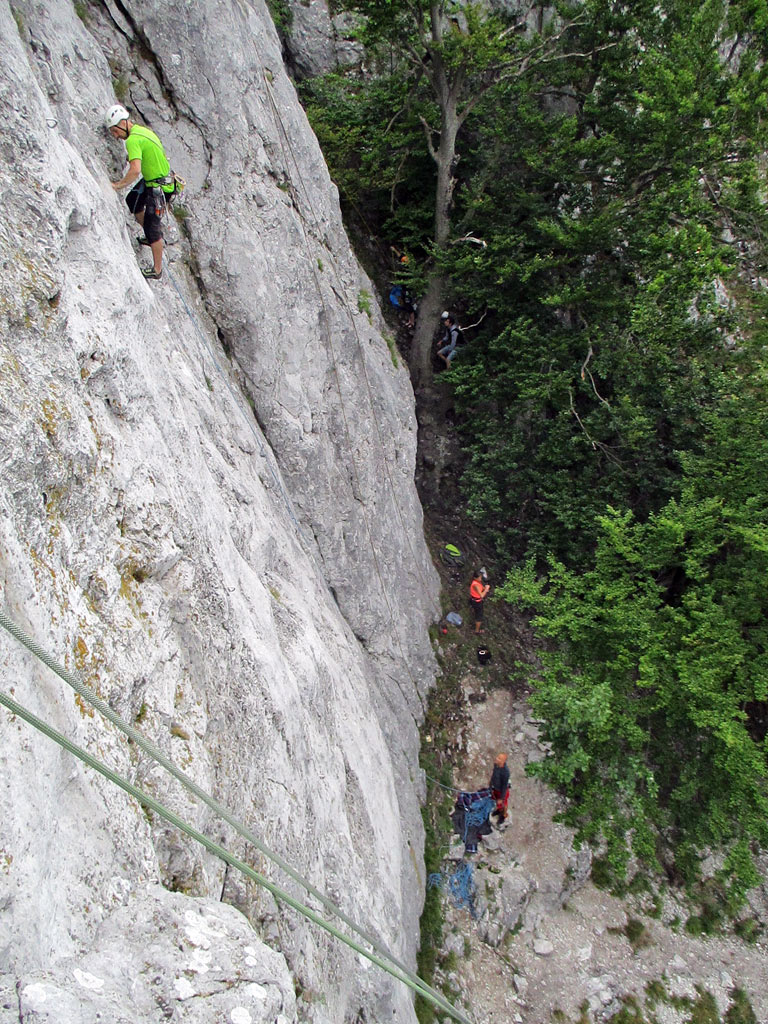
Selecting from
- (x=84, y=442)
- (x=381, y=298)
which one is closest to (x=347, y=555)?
(x=84, y=442)

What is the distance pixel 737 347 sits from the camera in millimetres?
12695

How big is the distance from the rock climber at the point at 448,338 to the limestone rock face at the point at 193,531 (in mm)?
3799

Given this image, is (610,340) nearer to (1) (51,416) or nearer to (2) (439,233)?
(2) (439,233)

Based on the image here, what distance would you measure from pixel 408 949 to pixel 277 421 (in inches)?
291

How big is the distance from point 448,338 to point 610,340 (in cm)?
394

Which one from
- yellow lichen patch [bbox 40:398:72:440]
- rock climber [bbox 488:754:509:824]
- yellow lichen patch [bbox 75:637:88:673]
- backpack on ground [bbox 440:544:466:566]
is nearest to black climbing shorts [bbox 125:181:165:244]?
yellow lichen patch [bbox 40:398:72:440]

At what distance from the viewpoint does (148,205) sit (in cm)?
653

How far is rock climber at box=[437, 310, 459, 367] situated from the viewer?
15312mm

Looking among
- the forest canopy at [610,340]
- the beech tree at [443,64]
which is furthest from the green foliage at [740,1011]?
the beech tree at [443,64]

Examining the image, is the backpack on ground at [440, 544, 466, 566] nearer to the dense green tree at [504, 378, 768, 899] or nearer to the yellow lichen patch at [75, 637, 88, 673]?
the dense green tree at [504, 378, 768, 899]

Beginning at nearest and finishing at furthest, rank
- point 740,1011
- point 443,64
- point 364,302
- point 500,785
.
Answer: point 740,1011 → point 500,785 → point 364,302 → point 443,64

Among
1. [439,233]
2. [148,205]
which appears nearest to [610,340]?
[439,233]

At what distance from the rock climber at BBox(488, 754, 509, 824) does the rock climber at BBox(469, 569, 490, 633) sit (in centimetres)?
344

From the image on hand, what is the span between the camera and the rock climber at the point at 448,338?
15312 mm
